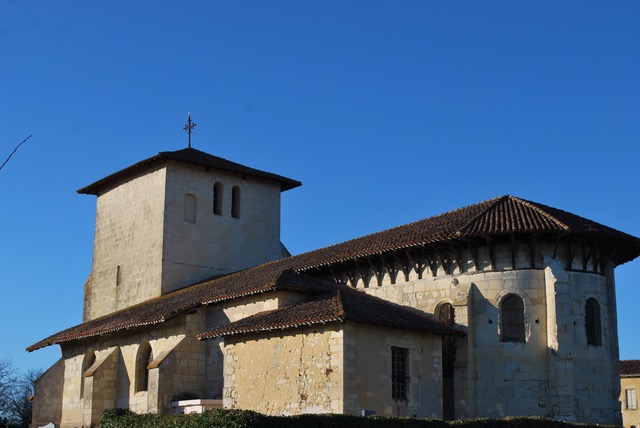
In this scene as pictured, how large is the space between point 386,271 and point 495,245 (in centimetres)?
424

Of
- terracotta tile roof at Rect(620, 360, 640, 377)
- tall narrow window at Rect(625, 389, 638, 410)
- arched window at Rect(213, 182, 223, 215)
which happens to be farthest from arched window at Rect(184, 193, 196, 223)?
tall narrow window at Rect(625, 389, 638, 410)

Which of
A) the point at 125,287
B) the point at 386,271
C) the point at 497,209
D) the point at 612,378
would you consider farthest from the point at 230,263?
the point at 612,378

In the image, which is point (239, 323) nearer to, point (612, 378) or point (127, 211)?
point (612, 378)

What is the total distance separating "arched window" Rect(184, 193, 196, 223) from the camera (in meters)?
41.7

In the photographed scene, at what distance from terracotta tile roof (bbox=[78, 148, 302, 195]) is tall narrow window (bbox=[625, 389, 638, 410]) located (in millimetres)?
25388

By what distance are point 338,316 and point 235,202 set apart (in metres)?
20.8

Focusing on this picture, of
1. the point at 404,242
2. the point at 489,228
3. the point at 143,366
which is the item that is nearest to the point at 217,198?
the point at 143,366

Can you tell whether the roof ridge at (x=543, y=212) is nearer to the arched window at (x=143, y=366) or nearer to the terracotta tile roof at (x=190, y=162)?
the arched window at (x=143, y=366)

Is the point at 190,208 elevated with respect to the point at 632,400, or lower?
elevated

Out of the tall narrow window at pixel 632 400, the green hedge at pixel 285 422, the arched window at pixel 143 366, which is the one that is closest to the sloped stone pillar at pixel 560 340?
the green hedge at pixel 285 422

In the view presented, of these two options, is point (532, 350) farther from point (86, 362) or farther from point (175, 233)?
point (175, 233)

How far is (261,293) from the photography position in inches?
1131

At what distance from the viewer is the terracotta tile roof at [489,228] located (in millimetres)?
27172

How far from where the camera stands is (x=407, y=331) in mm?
25719
